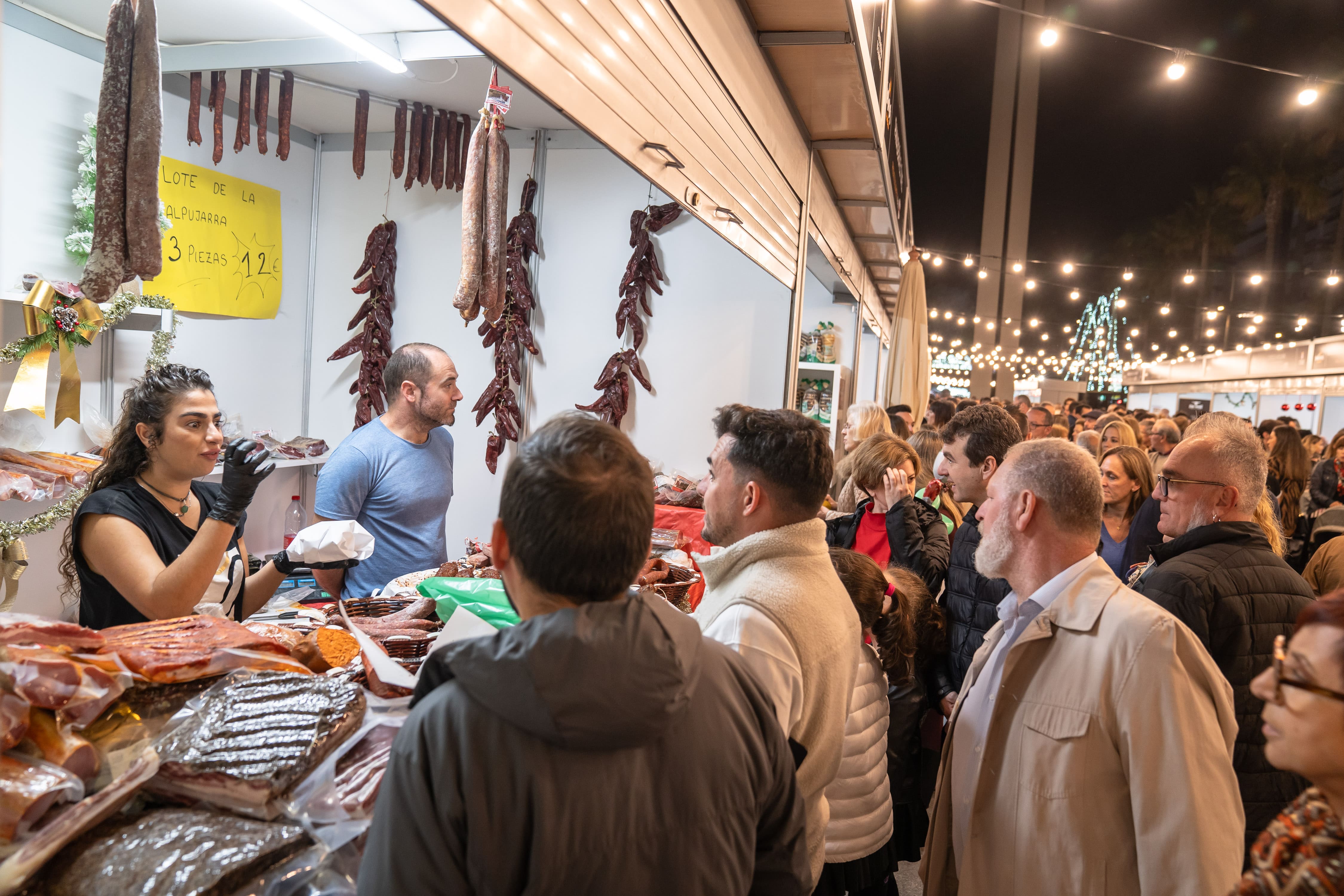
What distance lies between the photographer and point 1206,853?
1783mm

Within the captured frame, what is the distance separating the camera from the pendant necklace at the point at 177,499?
8.42ft

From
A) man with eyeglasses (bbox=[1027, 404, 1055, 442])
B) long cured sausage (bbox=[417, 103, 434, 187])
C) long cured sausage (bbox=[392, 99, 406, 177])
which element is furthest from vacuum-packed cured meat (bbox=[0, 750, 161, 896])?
man with eyeglasses (bbox=[1027, 404, 1055, 442])

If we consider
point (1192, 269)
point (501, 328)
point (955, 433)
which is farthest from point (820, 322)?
point (1192, 269)

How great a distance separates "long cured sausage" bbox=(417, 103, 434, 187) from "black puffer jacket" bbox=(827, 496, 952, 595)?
3.22m

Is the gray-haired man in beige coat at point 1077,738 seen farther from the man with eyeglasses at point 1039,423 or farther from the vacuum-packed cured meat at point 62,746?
the man with eyeglasses at point 1039,423

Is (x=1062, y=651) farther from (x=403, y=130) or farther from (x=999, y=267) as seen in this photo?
(x=999, y=267)

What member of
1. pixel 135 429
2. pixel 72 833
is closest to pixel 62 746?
pixel 72 833

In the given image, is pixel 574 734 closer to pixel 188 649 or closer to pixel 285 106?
pixel 188 649

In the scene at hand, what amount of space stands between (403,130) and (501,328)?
1.42 m

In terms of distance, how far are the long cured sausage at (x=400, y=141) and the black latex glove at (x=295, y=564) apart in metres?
2.70

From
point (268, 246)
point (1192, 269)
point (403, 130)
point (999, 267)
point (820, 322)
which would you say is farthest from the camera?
point (1192, 269)

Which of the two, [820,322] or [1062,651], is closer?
[1062,651]

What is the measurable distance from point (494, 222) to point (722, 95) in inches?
46.6

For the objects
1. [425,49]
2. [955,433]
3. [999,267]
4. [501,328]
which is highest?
[999,267]
